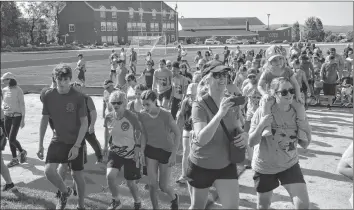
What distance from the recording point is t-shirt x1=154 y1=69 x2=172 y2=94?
9648mm

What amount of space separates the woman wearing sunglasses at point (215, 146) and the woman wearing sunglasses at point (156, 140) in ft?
4.07

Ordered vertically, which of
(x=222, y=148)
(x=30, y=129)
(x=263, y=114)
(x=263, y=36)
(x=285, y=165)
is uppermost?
(x=263, y=36)

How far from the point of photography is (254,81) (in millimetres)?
7441

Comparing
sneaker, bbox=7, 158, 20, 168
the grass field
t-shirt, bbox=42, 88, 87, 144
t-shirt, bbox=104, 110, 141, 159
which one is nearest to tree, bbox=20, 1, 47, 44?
the grass field

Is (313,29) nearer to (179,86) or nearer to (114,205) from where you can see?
(179,86)

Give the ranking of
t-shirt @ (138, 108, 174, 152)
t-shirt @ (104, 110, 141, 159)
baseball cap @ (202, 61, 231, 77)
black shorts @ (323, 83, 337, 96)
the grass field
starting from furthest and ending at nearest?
the grass field < black shorts @ (323, 83, 337, 96) < t-shirt @ (104, 110, 141, 159) < t-shirt @ (138, 108, 174, 152) < baseball cap @ (202, 61, 231, 77)

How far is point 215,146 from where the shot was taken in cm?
356

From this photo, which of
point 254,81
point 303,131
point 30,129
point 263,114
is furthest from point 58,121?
point 30,129

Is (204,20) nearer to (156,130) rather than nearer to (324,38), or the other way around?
(324,38)

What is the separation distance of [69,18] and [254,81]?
85.4 metres

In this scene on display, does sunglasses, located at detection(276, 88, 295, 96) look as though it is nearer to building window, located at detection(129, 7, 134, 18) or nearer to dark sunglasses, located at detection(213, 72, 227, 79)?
dark sunglasses, located at detection(213, 72, 227, 79)

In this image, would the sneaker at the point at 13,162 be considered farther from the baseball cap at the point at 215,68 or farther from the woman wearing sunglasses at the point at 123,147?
the baseball cap at the point at 215,68

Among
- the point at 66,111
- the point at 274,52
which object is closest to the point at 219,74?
the point at 66,111

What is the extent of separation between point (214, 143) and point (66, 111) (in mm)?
2118
